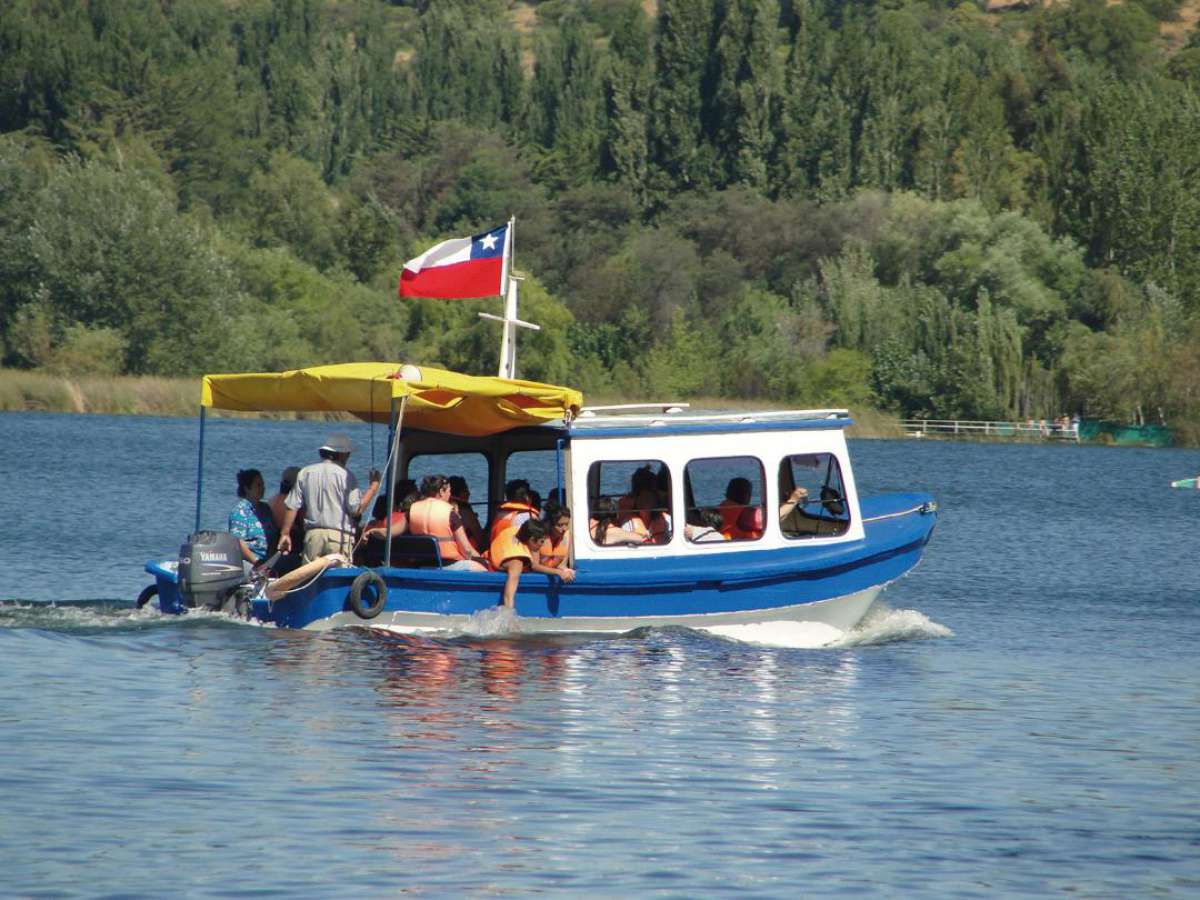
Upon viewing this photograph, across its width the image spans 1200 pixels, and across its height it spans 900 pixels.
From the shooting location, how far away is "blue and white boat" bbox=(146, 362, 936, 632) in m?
20.0

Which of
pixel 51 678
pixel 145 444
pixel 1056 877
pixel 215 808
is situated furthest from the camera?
pixel 145 444

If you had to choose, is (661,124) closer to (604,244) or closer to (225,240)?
(604,244)

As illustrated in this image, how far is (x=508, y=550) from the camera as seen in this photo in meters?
20.0

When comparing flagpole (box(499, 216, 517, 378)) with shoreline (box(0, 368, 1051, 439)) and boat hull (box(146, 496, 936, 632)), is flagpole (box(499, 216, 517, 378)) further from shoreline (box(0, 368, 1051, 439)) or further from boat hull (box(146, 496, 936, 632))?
shoreline (box(0, 368, 1051, 439))

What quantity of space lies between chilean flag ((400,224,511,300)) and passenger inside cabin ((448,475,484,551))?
191 centimetres

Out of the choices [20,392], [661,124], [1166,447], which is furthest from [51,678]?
[661,124]

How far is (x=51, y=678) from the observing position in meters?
18.5

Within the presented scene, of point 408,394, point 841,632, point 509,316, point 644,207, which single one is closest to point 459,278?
point 509,316

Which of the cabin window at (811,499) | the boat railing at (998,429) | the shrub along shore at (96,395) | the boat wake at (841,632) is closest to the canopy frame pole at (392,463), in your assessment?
the boat wake at (841,632)

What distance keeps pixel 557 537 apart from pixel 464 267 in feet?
9.80

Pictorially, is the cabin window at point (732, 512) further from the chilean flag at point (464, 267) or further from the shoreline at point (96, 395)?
the shoreline at point (96, 395)

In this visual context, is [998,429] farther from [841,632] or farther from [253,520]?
[253,520]

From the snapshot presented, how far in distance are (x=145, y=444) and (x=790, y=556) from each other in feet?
146

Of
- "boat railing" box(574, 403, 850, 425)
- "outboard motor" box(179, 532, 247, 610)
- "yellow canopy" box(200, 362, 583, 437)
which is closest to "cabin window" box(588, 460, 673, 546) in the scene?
"boat railing" box(574, 403, 850, 425)
